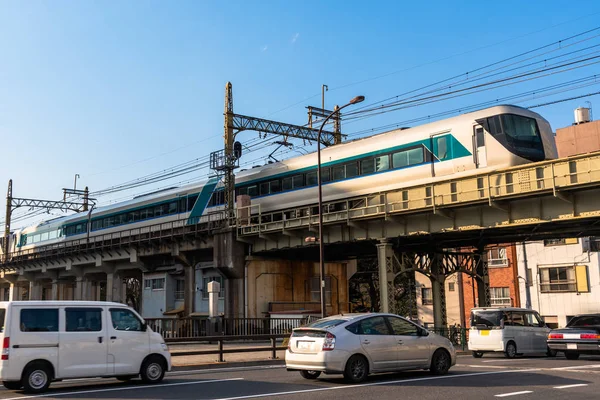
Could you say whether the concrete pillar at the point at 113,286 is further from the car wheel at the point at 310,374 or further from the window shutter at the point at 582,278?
the car wheel at the point at 310,374

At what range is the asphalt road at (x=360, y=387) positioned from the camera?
34.4ft

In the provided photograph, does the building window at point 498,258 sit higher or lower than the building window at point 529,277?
higher

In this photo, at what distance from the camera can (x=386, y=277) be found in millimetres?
29047

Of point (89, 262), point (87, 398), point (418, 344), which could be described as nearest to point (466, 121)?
point (418, 344)

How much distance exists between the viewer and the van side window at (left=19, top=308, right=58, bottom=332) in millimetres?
11586

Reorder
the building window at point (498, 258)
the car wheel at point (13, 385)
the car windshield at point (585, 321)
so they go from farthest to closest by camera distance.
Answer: the building window at point (498, 258), the car windshield at point (585, 321), the car wheel at point (13, 385)

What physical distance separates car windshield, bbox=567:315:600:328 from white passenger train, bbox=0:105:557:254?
21.6ft

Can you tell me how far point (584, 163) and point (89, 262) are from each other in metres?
43.6

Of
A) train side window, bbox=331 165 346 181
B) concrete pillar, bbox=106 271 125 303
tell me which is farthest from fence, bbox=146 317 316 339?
concrete pillar, bbox=106 271 125 303

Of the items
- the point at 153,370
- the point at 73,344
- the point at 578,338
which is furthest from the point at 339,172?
the point at 73,344

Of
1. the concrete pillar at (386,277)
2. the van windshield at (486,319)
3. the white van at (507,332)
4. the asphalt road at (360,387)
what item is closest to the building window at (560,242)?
the concrete pillar at (386,277)

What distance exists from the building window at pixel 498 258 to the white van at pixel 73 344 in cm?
4019

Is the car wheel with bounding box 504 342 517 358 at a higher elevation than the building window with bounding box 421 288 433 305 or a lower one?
lower

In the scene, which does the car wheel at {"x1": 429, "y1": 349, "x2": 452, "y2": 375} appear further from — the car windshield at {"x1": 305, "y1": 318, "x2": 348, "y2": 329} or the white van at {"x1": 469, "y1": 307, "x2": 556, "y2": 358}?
the white van at {"x1": 469, "y1": 307, "x2": 556, "y2": 358}
